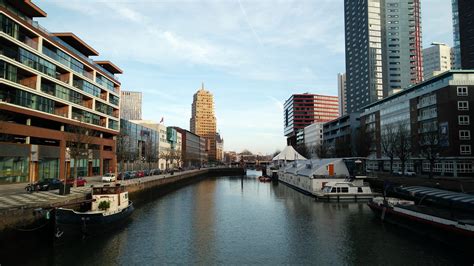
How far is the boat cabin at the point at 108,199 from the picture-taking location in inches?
1469

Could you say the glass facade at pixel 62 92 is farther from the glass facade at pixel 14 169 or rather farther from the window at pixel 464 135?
the window at pixel 464 135

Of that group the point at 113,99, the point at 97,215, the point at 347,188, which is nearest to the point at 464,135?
the point at 347,188

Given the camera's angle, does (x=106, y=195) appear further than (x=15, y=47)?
No

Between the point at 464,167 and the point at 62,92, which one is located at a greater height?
the point at 62,92

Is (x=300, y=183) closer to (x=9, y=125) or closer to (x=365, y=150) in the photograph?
(x=365, y=150)

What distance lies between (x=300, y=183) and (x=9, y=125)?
193 ft

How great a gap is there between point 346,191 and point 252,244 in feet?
111

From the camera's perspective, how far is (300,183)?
79625 millimetres

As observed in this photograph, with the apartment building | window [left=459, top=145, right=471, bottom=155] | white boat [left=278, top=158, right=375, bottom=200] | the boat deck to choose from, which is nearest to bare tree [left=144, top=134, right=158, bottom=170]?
white boat [left=278, top=158, right=375, bottom=200]

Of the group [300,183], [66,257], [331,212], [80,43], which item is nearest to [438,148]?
[300,183]

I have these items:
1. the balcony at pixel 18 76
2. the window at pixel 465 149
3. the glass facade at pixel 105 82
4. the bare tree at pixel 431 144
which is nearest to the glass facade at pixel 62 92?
the balcony at pixel 18 76

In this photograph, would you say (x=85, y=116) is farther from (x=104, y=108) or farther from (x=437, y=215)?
(x=437, y=215)

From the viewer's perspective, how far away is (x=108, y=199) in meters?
38.3

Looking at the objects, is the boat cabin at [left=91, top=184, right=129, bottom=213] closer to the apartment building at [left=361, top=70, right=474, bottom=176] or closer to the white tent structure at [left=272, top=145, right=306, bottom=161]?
the apartment building at [left=361, top=70, right=474, bottom=176]
